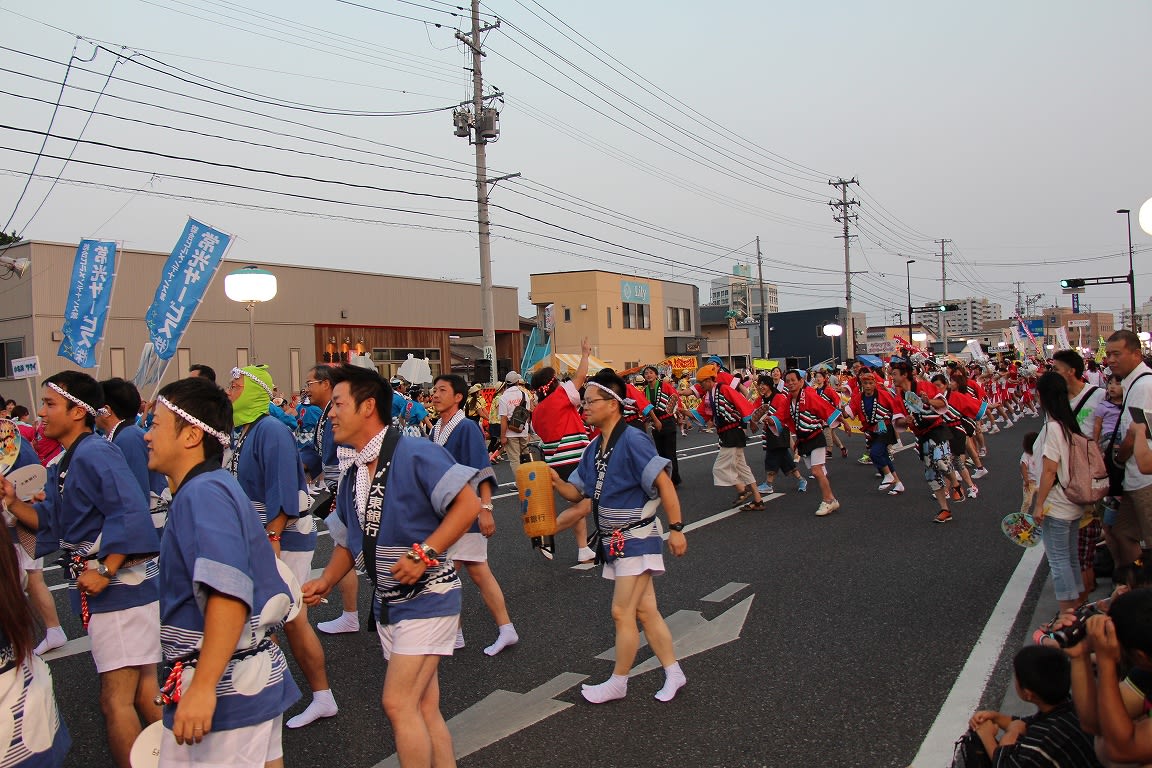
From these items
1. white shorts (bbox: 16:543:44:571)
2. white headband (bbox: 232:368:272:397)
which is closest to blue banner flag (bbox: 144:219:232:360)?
white shorts (bbox: 16:543:44:571)

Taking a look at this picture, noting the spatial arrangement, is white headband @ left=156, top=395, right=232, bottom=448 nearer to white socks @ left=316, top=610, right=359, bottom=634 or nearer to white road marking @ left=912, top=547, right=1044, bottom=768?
white road marking @ left=912, top=547, right=1044, bottom=768

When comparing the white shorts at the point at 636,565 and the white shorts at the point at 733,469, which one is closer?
the white shorts at the point at 636,565

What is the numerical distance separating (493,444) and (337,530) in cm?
1291

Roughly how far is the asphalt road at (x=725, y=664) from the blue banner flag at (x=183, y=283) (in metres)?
3.20

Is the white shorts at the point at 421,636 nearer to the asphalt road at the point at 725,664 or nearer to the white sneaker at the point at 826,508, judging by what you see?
the asphalt road at the point at 725,664

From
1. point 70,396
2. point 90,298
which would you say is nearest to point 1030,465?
point 70,396

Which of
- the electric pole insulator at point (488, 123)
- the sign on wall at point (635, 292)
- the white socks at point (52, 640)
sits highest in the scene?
the electric pole insulator at point (488, 123)

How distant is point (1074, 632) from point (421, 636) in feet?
7.76

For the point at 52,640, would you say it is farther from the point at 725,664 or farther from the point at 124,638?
the point at 725,664

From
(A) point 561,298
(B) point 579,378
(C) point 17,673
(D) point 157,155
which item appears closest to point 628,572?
(C) point 17,673

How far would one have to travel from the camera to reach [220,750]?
8.59 ft

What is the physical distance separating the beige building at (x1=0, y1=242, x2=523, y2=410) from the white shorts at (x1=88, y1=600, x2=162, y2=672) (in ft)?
52.0

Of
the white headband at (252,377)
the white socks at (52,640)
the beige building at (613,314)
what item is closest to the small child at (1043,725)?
the white headband at (252,377)

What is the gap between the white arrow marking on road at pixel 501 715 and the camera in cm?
420
